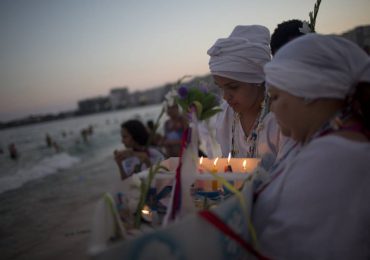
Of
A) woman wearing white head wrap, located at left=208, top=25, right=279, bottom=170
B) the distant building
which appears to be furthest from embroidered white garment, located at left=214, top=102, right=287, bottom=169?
the distant building

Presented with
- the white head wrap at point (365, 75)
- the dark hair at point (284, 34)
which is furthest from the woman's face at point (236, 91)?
the white head wrap at point (365, 75)

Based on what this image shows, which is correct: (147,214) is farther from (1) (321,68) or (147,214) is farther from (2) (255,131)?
(2) (255,131)

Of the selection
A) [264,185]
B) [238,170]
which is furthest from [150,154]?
[264,185]

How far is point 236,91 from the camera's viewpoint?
2676 mm

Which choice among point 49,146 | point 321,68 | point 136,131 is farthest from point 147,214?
point 49,146

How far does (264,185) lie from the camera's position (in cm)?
159

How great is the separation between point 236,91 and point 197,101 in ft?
4.17

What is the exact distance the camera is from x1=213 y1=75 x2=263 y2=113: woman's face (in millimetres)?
2668

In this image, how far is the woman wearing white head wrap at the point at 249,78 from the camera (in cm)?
258

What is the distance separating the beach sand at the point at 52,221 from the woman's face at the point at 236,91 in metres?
3.00

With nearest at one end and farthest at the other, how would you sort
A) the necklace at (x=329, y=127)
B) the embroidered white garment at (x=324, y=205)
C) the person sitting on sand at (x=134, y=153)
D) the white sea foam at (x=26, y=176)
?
the embroidered white garment at (x=324, y=205) < the necklace at (x=329, y=127) < the person sitting on sand at (x=134, y=153) < the white sea foam at (x=26, y=176)

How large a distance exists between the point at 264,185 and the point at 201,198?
368 millimetres

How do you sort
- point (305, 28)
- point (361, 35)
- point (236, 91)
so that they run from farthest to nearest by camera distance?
point (361, 35), point (236, 91), point (305, 28)

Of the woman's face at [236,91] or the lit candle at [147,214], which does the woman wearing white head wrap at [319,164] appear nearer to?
the lit candle at [147,214]
